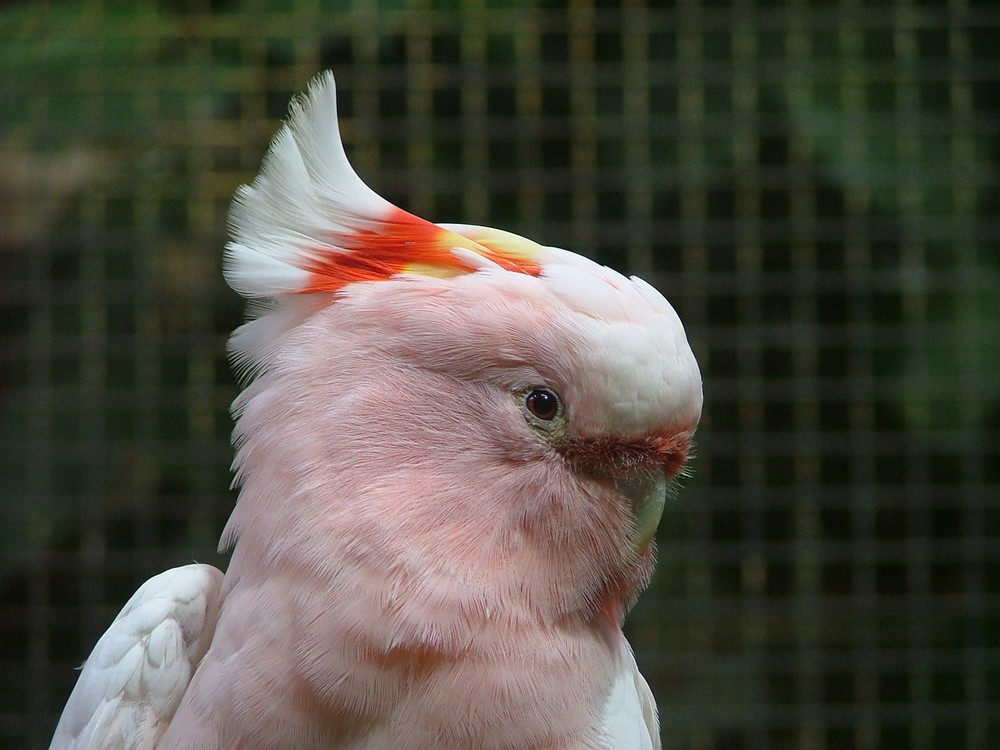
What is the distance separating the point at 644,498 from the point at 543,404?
0.42 feet

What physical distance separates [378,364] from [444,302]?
71 mm

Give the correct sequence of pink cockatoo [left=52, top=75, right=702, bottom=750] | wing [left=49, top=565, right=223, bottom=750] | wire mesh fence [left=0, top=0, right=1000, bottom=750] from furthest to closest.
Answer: wire mesh fence [left=0, top=0, right=1000, bottom=750] → wing [left=49, top=565, right=223, bottom=750] → pink cockatoo [left=52, top=75, right=702, bottom=750]

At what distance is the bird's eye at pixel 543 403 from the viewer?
35.1 inches

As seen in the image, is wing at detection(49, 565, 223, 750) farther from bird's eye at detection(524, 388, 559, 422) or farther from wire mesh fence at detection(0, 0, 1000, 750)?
wire mesh fence at detection(0, 0, 1000, 750)

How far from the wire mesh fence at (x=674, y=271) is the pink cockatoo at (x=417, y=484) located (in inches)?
48.8

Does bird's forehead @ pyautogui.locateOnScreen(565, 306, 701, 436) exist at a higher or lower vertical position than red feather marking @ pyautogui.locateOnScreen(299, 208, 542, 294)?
lower

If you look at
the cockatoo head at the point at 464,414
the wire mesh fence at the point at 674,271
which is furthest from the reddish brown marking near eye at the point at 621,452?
the wire mesh fence at the point at 674,271

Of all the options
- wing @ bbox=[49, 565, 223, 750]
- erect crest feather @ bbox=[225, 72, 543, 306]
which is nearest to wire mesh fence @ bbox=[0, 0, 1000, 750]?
wing @ bbox=[49, 565, 223, 750]

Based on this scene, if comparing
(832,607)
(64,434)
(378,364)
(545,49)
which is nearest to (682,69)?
(545,49)

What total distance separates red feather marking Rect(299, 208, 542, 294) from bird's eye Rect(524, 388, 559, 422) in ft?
0.35

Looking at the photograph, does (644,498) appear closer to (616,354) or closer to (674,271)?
(616,354)

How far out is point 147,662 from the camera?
0.97 metres

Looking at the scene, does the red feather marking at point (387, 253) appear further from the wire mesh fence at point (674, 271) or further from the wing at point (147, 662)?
the wire mesh fence at point (674, 271)

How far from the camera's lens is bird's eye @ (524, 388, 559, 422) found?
89 centimetres
